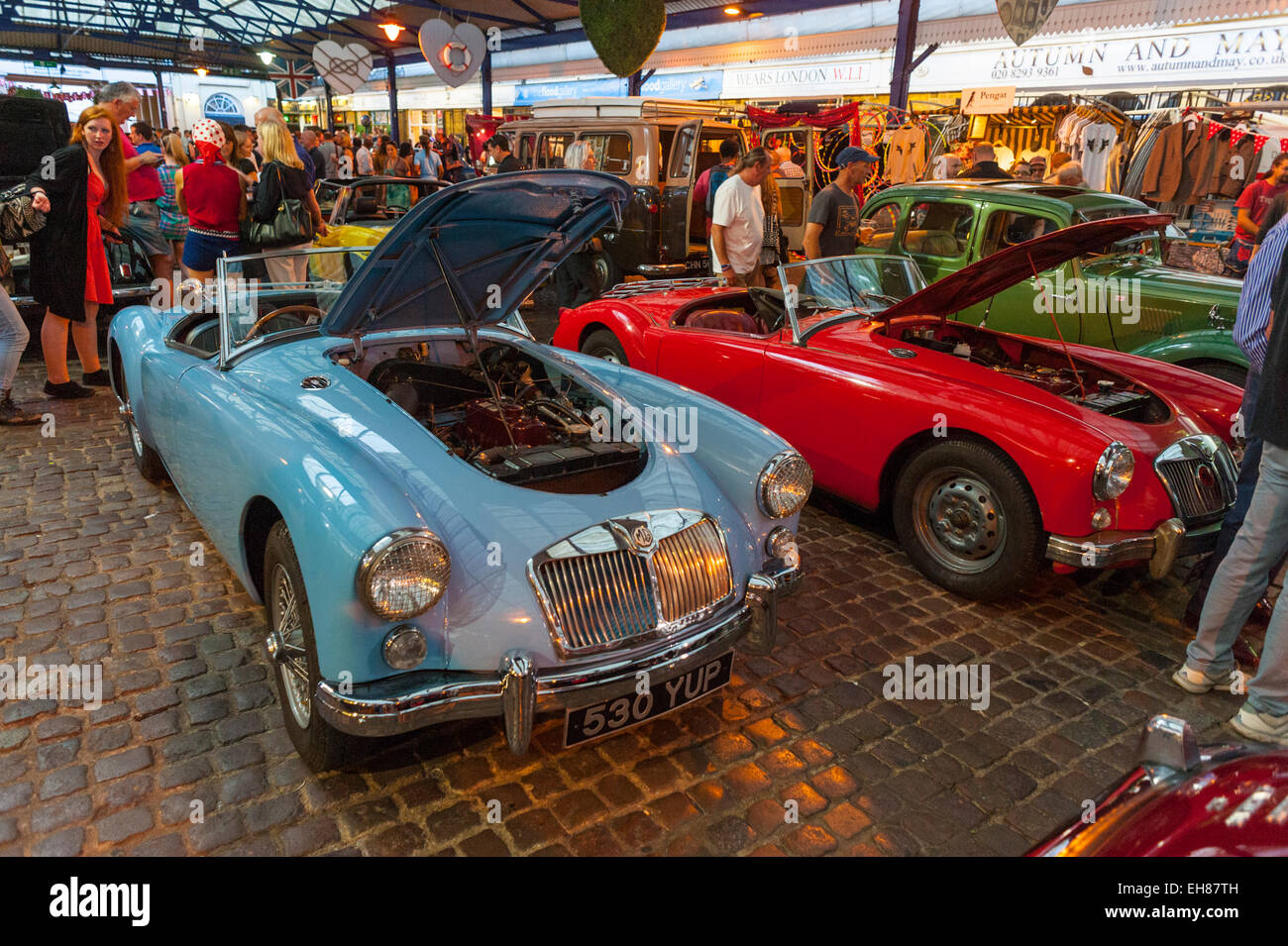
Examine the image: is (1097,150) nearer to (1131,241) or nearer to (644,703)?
(1131,241)

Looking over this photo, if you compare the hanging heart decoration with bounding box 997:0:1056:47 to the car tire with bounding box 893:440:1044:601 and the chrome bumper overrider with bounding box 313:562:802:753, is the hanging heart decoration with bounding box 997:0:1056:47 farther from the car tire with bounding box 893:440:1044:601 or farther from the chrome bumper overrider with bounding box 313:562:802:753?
the chrome bumper overrider with bounding box 313:562:802:753

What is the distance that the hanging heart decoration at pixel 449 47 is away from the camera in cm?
1232

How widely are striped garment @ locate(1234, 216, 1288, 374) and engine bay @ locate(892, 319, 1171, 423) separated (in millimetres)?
783

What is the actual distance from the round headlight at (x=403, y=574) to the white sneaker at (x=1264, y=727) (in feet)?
9.12

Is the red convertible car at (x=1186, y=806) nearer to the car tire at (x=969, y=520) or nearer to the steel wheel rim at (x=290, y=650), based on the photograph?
the car tire at (x=969, y=520)

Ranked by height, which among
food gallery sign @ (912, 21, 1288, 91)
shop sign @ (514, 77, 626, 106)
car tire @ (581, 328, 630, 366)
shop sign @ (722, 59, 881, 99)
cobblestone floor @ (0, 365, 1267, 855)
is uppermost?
shop sign @ (514, 77, 626, 106)

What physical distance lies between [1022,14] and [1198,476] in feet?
20.0

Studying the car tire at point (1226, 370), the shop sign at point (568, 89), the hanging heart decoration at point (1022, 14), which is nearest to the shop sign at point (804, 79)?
the shop sign at point (568, 89)

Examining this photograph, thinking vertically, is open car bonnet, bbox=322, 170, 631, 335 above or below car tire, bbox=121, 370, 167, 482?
above

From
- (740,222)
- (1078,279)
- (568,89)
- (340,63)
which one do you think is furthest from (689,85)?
(1078,279)

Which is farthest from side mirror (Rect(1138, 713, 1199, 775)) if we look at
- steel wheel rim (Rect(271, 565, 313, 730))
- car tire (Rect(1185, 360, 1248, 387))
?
car tire (Rect(1185, 360, 1248, 387))

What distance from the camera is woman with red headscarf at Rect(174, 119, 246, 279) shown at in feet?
18.9
